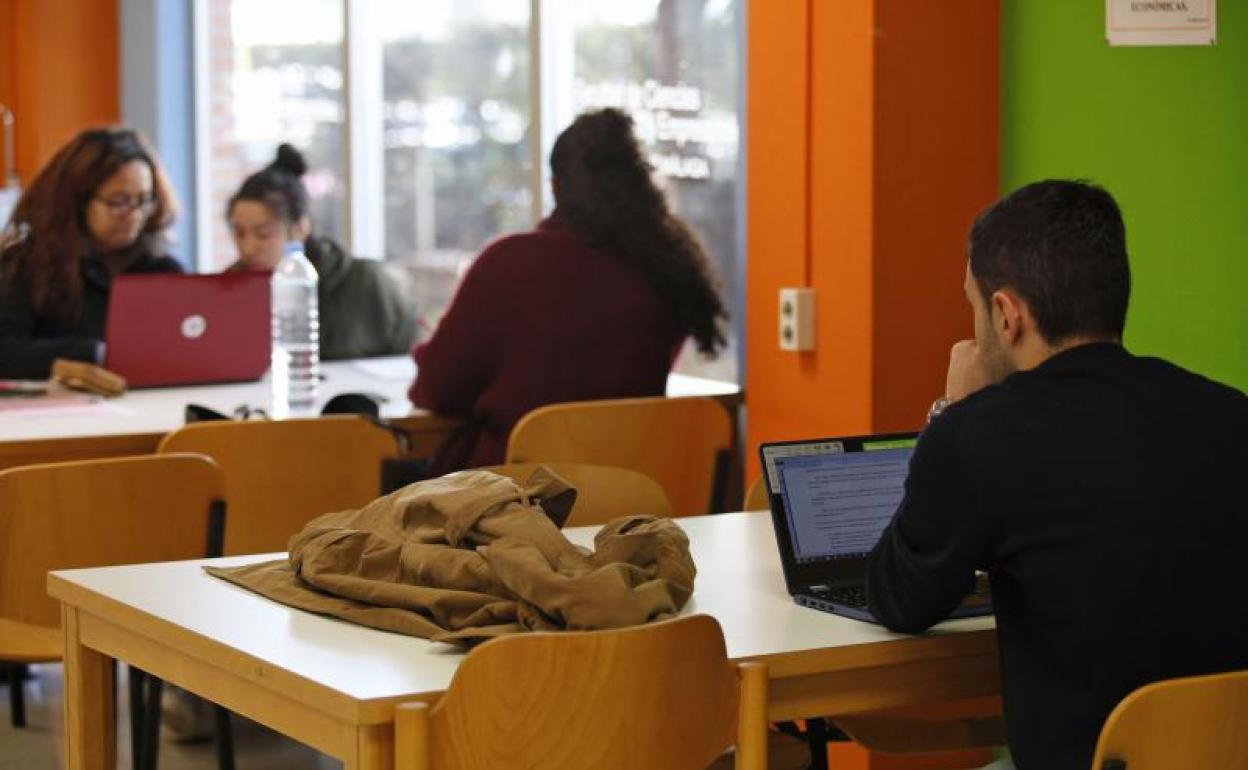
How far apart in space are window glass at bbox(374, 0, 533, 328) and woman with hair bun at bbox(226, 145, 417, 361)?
86cm

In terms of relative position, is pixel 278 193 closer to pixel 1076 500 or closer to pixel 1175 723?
pixel 1076 500

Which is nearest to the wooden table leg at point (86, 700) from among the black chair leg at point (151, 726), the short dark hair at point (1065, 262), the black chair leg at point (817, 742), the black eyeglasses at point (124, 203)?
the black chair leg at point (151, 726)

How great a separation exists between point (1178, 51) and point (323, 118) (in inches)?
182

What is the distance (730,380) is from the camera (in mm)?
4902

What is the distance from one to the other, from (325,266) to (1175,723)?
3.88 metres

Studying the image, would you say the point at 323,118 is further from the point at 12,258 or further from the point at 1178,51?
the point at 1178,51

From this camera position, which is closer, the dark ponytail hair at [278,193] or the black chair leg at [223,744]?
the black chair leg at [223,744]

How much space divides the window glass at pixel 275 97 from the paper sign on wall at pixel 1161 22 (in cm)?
429

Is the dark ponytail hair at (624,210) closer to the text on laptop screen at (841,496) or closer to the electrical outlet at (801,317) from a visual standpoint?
the electrical outlet at (801,317)

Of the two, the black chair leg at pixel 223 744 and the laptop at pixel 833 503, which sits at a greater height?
the laptop at pixel 833 503

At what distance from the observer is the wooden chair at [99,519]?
10.9 feet

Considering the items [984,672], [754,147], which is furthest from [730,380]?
[984,672]

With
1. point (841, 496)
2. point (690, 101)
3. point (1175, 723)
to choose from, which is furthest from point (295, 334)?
point (1175, 723)

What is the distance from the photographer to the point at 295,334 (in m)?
4.80
